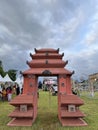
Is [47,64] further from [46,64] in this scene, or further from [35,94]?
[35,94]

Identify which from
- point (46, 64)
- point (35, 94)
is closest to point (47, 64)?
point (46, 64)

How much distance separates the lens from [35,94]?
10984mm

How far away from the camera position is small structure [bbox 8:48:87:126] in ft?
32.4

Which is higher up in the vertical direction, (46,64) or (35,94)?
(46,64)

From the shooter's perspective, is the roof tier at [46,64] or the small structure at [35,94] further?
the roof tier at [46,64]

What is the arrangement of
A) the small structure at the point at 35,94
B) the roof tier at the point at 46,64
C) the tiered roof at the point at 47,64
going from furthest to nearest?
the roof tier at the point at 46,64, the tiered roof at the point at 47,64, the small structure at the point at 35,94

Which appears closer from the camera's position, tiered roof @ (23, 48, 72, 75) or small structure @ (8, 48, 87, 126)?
small structure @ (8, 48, 87, 126)

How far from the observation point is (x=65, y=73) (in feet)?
35.0

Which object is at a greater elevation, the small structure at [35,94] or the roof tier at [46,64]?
the roof tier at [46,64]

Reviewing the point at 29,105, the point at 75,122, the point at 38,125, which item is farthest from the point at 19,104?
the point at 75,122

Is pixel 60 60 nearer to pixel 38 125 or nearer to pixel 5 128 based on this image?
pixel 38 125

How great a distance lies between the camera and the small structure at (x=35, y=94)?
987 cm

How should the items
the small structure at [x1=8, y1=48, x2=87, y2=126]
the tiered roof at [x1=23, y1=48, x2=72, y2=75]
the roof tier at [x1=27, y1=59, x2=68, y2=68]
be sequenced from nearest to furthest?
the small structure at [x1=8, y1=48, x2=87, y2=126] < the tiered roof at [x1=23, y1=48, x2=72, y2=75] < the roof tier at [x1=27, y1=59, x2=68, y2=68]

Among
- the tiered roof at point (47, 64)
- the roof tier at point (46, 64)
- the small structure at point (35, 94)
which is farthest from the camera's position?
the roof tier at point (46, 64)
